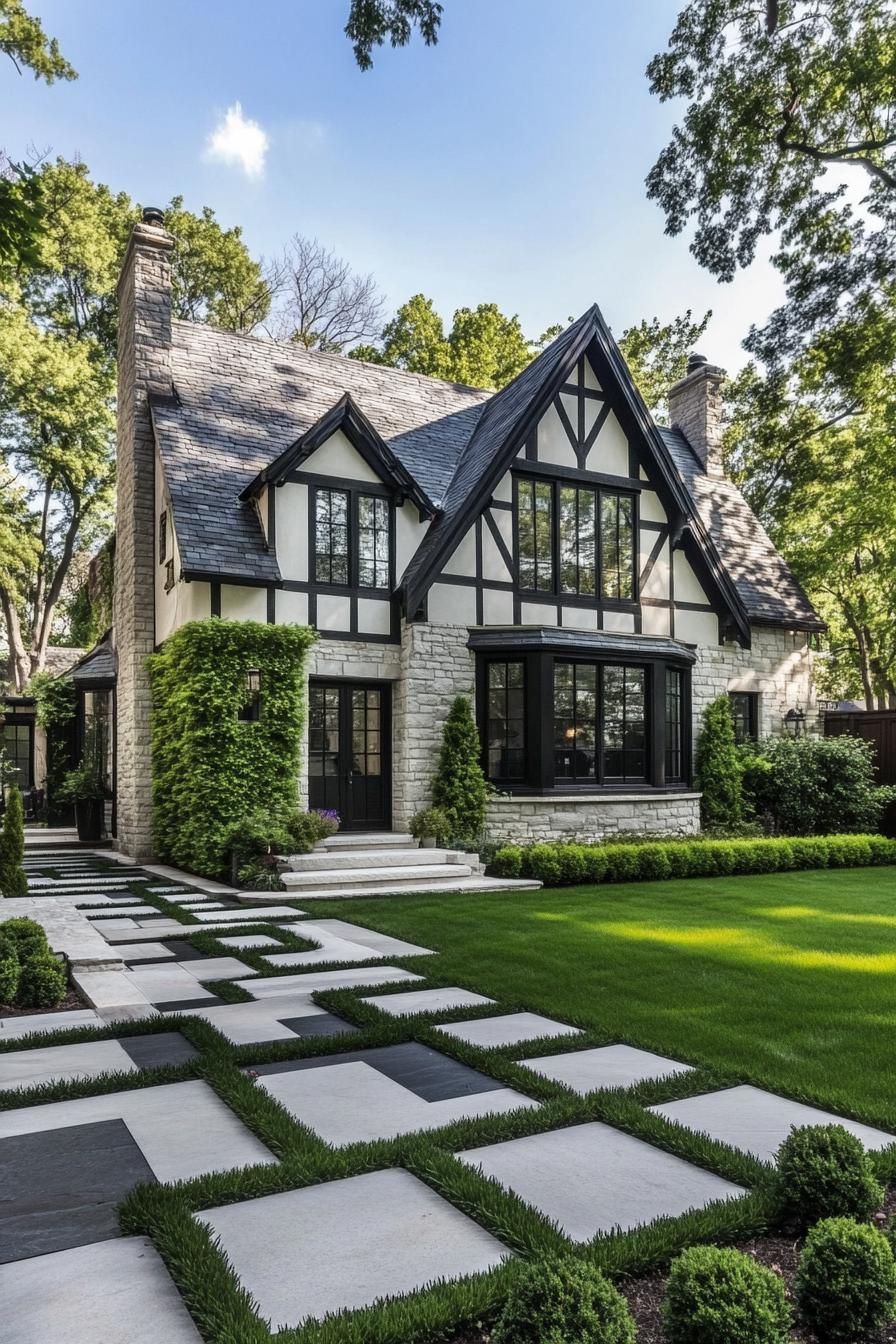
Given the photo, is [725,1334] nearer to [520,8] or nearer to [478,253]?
[520,8]

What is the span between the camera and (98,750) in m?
→ 16.3

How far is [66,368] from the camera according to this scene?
20500 millimetres

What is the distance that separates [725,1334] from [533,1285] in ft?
1.42

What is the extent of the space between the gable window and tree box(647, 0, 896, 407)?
5508 mm

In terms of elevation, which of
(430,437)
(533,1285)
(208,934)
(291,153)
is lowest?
(208,934)

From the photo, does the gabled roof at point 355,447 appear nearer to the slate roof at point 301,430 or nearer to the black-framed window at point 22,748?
the slate roof at point 301,430

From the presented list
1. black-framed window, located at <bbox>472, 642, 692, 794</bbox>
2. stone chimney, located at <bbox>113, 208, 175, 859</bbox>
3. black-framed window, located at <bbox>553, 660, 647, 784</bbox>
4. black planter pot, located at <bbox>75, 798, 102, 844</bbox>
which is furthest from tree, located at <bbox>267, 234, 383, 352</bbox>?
black-framed window, located at <bbox>553, 660, 647, 784</bbox>

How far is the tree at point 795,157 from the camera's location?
7664mm

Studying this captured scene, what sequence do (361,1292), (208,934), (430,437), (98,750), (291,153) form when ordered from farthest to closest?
(98,750)
(430,437)
(291,153)
(208,934)
(361,1292)

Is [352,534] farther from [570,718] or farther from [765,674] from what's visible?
[765,674]

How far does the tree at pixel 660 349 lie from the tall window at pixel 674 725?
47.3 feet

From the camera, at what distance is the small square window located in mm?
10898

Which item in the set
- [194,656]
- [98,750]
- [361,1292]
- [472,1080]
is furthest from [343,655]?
[361,1292]

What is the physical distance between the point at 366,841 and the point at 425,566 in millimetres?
3884
